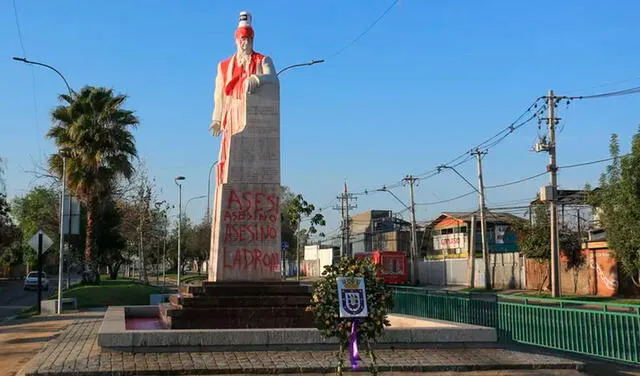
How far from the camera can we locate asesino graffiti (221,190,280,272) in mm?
13820

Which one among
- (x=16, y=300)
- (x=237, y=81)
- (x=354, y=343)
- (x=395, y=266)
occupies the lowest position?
(x=16, y=300)

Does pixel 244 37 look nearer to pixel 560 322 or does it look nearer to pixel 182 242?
pixel 560 322

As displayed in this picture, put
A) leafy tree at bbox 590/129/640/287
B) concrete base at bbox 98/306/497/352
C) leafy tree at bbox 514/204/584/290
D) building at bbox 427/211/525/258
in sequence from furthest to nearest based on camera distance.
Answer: building at bbox 427/211/525/258 < leafy tree at bbox 514/204/584/290 < leafy tree at bbox 590/129/640/287 < concrete base at bbox 98/306/497/352

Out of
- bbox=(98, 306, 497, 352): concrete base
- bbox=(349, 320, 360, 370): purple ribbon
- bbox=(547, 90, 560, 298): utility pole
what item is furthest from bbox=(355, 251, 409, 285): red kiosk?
bbox=(349, 320, 360, 370): purple ribbon

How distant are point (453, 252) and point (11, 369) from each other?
54792 millimetres

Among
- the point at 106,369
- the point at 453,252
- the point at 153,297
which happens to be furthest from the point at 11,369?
the point at 453,252

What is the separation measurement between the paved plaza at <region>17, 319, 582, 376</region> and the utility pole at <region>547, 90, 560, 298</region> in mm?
20784

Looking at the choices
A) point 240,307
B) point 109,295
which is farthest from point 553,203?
point 240,307

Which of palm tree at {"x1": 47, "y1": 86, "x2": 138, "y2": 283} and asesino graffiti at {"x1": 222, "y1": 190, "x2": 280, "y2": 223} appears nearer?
asesino graffiti at {"x1": 222, "y1": 190, "x2": 280, "y2": 223}

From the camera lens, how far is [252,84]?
47.6 feet

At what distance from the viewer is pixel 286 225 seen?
74.6m

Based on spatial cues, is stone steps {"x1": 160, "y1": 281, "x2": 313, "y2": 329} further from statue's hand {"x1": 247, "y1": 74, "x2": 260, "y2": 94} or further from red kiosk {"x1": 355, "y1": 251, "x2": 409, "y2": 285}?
red kiosk {"x1": 355, "y1": 251, "x2": 409, "y2": 285}

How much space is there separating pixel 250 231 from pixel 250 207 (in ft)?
1.64

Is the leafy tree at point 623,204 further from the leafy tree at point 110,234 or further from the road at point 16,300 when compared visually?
the leafy tree at point 110,234
